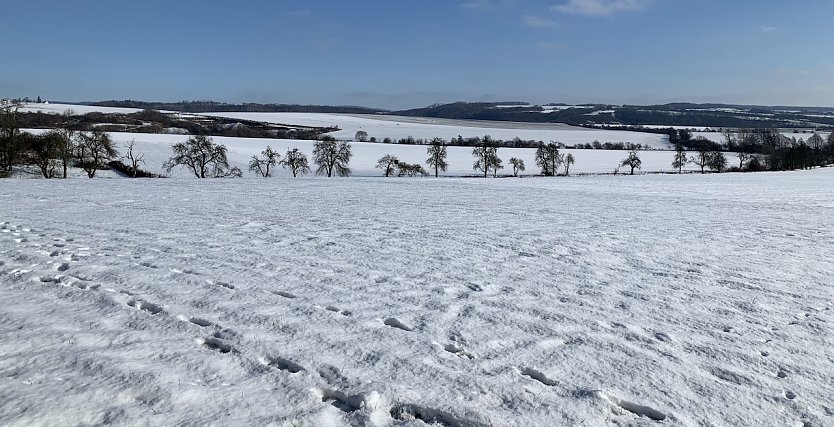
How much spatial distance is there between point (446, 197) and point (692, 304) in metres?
16.3

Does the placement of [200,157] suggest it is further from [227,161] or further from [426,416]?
[426,416]

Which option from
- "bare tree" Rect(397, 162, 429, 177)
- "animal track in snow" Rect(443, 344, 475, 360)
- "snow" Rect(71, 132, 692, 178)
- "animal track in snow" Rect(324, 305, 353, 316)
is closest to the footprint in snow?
"animal track in snow" Rect(324, 305, 353, 316)

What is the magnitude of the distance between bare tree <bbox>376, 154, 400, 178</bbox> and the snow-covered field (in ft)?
191

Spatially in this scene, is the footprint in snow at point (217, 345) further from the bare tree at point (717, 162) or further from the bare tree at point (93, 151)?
the bare tree at point (717, 162)

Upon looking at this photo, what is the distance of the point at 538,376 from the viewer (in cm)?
472

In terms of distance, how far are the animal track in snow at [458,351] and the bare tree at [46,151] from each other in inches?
1970

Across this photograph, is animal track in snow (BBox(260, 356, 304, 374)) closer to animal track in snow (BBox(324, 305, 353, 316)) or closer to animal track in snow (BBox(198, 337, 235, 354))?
animal track in snow (BBox(198, 337, 235, 354))

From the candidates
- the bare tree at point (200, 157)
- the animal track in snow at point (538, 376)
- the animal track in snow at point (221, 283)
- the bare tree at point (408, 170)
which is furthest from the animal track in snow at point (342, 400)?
the bare tree at point (408, 170)

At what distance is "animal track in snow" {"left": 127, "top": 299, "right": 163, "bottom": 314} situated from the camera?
618cm

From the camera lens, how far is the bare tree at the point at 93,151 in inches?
1927

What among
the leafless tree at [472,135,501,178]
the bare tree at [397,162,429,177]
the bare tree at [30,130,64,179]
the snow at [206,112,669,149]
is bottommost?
the bare tree at [397,162,429,177]

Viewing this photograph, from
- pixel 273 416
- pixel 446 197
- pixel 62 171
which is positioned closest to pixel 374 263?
pixel 273 416

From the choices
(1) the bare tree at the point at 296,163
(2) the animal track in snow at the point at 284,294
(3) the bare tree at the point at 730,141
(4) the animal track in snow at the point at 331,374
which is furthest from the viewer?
(3) the bare tree at the point at 730,141

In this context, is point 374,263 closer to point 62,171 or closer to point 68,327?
point 68,327
